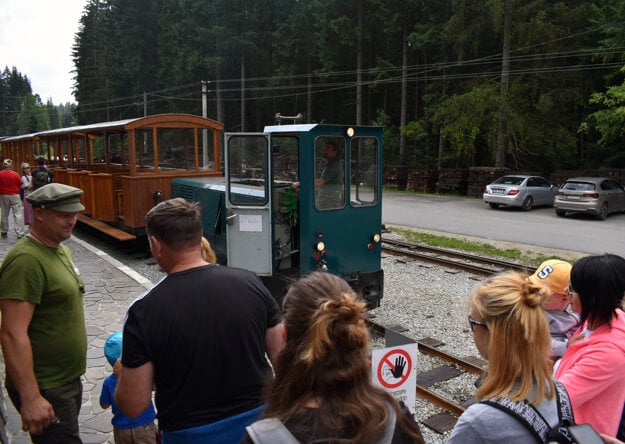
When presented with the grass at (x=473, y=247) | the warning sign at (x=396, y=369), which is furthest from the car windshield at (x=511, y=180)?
the warning sign at (x=396, y=369)

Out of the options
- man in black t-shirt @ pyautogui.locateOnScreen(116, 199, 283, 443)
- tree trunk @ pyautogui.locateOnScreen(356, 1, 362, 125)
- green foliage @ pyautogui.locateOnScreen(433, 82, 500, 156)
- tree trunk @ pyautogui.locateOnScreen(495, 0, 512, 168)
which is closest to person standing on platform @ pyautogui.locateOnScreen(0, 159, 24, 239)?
man in black t-shirt @ pyautogui.locateOnScreen(116, 199, 283, 443)

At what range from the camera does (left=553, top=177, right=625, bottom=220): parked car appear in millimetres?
17062

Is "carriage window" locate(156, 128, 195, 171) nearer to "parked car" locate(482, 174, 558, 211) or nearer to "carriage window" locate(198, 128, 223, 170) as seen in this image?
"carriage window" locate(198, 128, 223, 170)

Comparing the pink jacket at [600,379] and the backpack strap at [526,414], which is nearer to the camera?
the backpack strap at [526,414]

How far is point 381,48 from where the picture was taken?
34.6 metres

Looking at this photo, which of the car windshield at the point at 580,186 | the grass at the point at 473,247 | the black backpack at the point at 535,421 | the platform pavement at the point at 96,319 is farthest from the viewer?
the car windshield at the point at 580,186

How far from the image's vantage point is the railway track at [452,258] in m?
9.52

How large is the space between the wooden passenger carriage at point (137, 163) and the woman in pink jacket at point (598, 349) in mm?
9131

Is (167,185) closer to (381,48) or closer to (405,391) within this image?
(405,391)

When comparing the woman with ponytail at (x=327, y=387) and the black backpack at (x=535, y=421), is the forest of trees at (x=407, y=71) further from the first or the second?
the woman with ponytail at (x=327, y=387)

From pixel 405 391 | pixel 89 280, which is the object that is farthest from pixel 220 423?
pixel 89 280

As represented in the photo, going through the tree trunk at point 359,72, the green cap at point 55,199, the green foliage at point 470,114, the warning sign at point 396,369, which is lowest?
the warning sign at point 396,369

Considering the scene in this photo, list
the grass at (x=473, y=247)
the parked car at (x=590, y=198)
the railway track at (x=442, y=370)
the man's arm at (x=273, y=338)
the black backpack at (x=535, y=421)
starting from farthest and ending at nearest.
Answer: the parked car at (x=590, y=198) → the grass at (x=473, y=247) → the railway track at (x=442, y=370) → the man's arm at (x=273, y=338) → the black backpack at (x=535, y=421)

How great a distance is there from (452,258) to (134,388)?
9545 mm
